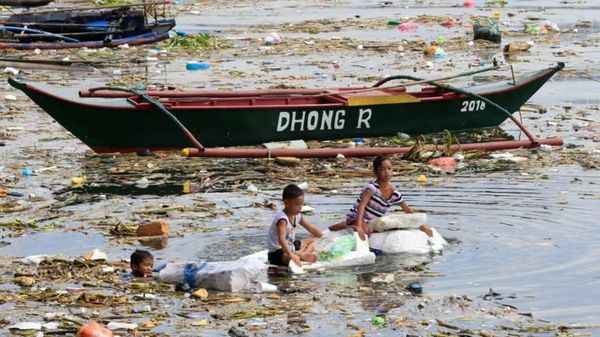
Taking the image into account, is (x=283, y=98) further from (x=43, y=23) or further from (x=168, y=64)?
(x=43, y=23)

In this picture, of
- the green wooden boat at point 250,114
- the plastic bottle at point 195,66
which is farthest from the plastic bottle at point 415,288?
the plastic bottle at point 195,66

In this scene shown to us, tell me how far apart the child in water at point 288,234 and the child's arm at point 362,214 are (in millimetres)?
376

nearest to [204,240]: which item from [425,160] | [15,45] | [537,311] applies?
[537,311]

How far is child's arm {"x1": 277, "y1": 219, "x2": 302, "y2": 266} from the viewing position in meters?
9.48

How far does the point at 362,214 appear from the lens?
1006 cm

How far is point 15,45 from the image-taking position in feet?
74.1

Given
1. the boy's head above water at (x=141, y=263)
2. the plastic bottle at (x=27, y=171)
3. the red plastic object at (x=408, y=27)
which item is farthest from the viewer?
the red plastic object at (x=408, y=27)

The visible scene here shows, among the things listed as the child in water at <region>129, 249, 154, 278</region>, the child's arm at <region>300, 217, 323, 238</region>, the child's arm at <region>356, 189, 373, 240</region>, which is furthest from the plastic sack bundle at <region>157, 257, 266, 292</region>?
the child's arm at <region>356, 189, 373, 240</region>

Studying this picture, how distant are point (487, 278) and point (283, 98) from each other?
18.3 feet

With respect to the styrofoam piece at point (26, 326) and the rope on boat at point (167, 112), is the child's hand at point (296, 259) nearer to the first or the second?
the styrofoam piece at point (26, 326)

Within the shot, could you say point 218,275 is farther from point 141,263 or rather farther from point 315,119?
point 315,119

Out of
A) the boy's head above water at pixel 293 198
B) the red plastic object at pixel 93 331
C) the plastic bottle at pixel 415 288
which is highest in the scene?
the boy's head above water at pixel 293 198

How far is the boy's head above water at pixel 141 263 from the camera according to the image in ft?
29.9

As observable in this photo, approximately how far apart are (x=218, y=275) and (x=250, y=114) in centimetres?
536
